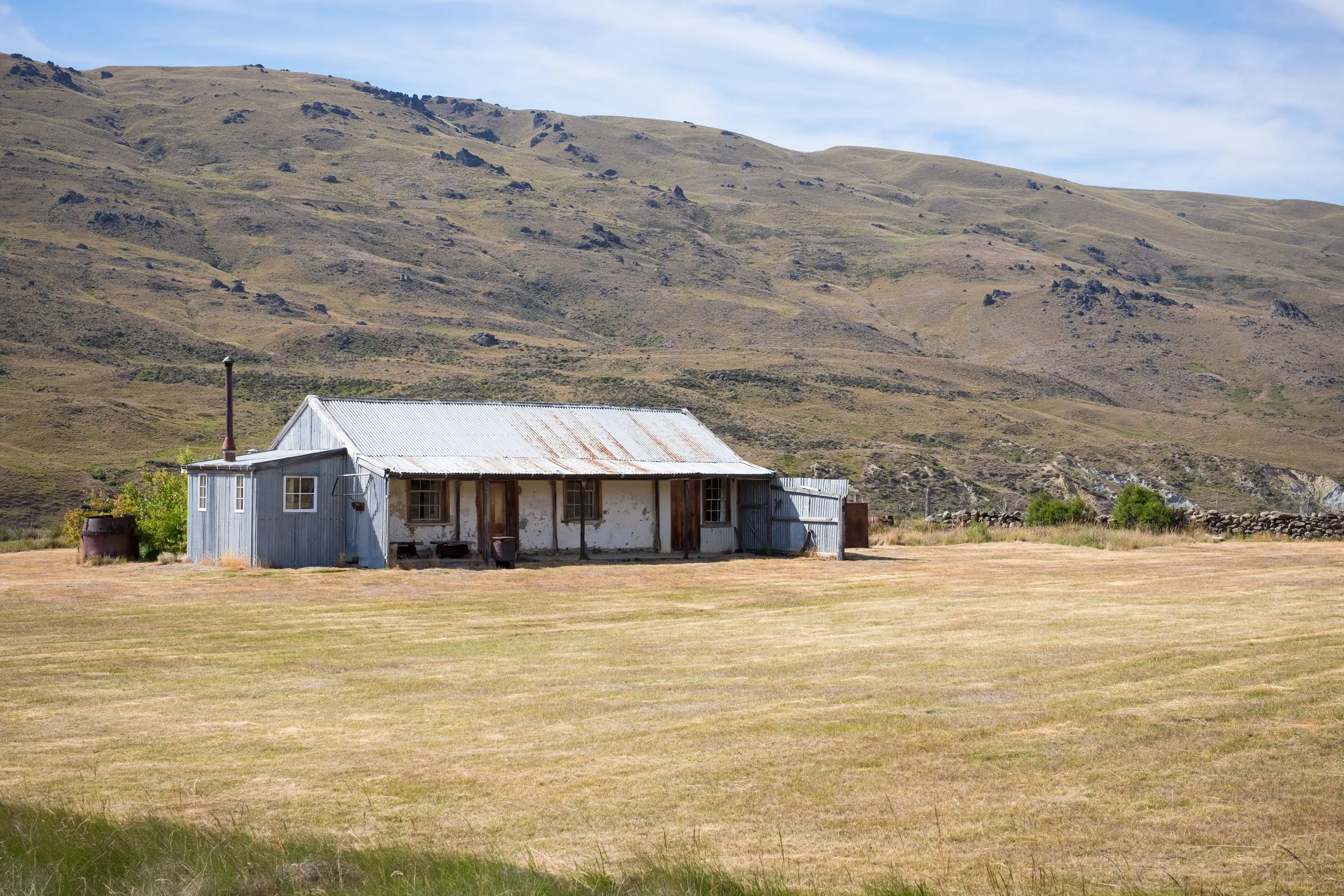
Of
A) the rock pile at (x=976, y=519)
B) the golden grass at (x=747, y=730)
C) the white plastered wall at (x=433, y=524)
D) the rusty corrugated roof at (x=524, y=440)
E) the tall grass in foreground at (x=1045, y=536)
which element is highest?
the rusty corrugated roof at (x=524, y=440)

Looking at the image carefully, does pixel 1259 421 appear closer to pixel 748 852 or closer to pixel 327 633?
pixel 327 633

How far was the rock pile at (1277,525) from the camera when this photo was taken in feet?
120

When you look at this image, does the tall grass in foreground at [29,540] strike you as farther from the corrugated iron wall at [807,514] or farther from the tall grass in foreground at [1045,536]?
the tall grass in foreground at [1045,536]

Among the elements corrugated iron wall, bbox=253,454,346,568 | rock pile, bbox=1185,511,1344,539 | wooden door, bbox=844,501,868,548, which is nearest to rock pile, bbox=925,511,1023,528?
rock pile, bbox=1185,511,1344,539

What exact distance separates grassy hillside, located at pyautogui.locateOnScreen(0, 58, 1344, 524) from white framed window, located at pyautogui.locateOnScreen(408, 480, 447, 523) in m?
21.7

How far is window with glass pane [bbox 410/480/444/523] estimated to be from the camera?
29781 mm

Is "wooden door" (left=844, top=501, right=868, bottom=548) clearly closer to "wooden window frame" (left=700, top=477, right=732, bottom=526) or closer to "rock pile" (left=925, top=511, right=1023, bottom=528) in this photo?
"wooden window frame" (left=700, top=477, right=732, bottom=526)

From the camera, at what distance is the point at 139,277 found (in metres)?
92.1

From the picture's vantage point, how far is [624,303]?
112 metres

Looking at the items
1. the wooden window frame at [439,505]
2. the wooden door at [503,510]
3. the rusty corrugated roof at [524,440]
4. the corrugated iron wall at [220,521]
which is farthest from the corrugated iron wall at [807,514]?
the corrugated iron wall at [220,521]

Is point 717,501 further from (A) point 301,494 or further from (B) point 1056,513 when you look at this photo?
(B) point 1056,513

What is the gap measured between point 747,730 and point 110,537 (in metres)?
24.5

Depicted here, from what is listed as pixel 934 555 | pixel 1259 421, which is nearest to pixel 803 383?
pixel 1259 421

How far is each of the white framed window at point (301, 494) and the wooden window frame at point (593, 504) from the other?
5.83 metres
